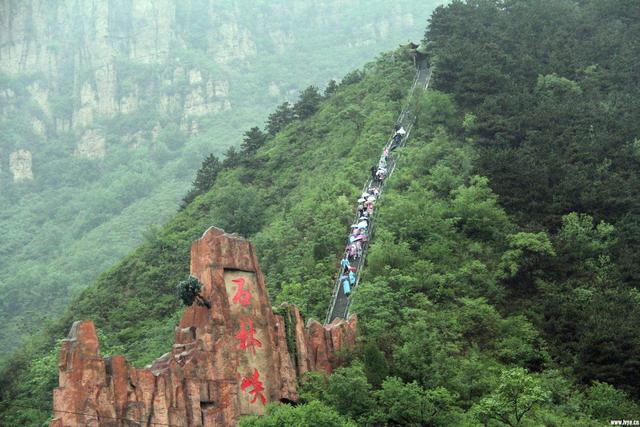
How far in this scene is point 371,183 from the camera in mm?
41531

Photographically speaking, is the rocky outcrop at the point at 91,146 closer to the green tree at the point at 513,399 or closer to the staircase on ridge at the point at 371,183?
the staircase on ridge at the point at 371,183

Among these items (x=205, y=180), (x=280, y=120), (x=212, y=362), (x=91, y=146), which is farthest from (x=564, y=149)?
(x=91, y=146)

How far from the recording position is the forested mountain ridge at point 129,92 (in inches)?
2997

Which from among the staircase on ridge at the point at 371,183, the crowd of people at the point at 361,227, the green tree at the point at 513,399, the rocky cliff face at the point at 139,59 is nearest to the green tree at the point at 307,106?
the staircase on ridge at the point at 371,183

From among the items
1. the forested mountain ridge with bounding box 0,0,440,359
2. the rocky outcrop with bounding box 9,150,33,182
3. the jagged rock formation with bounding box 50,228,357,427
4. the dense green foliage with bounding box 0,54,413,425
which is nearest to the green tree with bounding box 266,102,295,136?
the dense green foliage with bounding box 0,54,413,425

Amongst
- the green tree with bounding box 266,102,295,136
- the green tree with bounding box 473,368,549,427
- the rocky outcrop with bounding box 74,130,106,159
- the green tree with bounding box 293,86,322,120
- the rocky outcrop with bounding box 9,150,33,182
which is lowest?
the rocky outcrop with bounding box 9,150,33,182

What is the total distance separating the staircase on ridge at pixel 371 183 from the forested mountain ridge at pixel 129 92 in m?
23.4

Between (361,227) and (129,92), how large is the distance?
68.6 meters

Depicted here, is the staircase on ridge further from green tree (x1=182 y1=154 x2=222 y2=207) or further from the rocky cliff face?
the rocky cliff face

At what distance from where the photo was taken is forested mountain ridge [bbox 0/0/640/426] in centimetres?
2711

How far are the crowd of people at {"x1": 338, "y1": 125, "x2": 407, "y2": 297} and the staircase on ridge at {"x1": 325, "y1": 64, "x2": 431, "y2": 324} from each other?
0.09 meters

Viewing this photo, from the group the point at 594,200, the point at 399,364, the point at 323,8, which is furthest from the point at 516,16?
the point at 323,8

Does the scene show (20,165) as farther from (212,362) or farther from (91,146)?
(212,362)

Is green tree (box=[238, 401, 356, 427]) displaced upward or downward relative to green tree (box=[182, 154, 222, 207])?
upward
